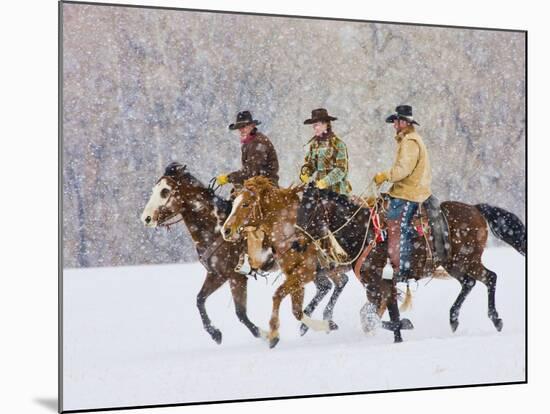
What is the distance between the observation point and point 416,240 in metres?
6.96

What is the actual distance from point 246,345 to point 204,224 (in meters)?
0.82

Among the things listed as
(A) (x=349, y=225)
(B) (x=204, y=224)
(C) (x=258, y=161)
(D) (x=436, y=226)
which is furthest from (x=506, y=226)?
(B) (x=204, y=224)

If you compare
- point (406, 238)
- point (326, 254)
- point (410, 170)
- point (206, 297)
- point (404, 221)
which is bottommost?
point (206, 297)

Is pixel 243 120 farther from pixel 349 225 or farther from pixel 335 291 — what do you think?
pixel 335 291

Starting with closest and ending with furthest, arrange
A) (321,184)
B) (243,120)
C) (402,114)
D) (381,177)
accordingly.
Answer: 1. (243,120)
2. (321,184)
3. (381,177)
4. (402,114)

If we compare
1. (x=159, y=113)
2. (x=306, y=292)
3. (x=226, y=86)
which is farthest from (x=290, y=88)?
(x=306, y=292)

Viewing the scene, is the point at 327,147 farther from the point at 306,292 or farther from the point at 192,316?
the point at 192,316

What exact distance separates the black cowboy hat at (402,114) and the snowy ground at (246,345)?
3.61ft

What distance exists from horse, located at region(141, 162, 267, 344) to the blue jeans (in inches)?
41.8

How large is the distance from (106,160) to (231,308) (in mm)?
1237

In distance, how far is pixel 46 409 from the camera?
6.34 meters

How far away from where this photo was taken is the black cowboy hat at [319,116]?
6.81 metres

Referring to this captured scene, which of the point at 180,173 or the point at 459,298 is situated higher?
the point at 180,173

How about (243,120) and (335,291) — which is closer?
(243,120)
